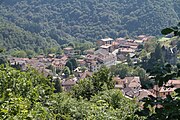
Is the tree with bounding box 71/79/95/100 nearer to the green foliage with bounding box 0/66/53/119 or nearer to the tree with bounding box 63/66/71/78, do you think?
the green foliage with bounding box 0/66/53/119

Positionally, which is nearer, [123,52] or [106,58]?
[106,58]

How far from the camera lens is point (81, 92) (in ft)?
42.8

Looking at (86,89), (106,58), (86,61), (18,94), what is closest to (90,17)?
(106,58)

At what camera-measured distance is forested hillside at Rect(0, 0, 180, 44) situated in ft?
245

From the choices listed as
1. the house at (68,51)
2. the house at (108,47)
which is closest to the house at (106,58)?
the house at (108,47)

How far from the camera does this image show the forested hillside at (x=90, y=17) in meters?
74.8

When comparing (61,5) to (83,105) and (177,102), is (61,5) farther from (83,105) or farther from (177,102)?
(177,102)

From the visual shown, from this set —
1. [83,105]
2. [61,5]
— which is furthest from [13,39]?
[83,105]

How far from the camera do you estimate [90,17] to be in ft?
276

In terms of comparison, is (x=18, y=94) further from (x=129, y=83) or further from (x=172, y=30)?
(x=129, y=83)

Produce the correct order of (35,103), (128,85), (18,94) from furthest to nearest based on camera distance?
(128,85) → (18,94) → (35,103)

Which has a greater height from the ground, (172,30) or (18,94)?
(172,30)

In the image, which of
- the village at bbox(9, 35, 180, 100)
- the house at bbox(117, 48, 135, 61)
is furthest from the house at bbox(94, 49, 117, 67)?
the house at bbox(117, 48, 135, 61)

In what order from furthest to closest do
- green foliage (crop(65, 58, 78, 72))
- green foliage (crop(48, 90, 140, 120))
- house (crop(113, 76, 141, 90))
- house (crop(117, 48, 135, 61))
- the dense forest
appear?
house (crop(117, 48, 135, 61)) → green foliage (crop(65, 58, 78, 72)) → house (crop(113, 76, 141, 90)) → green foliage (crop(48, 90, 140, 120)) → the dense forest
